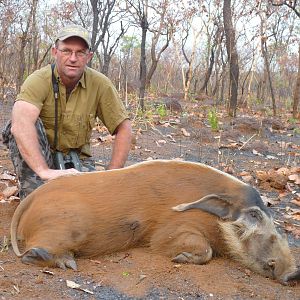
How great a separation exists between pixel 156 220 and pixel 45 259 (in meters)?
0.65

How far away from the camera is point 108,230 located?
3092 millimetres

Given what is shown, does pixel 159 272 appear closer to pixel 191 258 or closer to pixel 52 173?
pixel 191 258

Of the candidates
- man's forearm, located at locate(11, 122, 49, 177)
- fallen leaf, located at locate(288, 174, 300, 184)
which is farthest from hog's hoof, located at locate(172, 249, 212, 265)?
fallen leaf, located at locate(288, 174, 300, 184)

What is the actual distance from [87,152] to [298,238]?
1738 millimetres

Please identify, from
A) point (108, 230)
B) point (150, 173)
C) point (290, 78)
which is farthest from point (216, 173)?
point (290, 78)

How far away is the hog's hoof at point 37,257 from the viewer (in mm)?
2939

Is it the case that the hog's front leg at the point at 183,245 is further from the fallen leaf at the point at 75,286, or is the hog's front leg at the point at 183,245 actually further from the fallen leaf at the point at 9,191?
the fallen leaf at the point at 9,191

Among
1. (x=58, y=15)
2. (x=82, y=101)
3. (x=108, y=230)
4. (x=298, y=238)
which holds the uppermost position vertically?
(x=58, y=15)

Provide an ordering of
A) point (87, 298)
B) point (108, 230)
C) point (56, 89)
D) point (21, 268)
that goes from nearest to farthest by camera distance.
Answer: point (87, 298)
point (21, 268)
point (108, 230)
point (56, 89)

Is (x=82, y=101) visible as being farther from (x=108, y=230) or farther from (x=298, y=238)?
(x=298, y=238)

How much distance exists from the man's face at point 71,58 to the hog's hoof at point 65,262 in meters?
1.46

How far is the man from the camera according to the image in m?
3.72

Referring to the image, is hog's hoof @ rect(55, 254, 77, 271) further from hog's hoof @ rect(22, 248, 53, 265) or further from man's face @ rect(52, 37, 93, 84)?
A: man's face @ rect(52, 37, 93, 84)

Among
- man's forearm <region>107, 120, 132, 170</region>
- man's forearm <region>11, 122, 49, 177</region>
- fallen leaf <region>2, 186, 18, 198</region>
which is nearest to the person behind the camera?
man's forearm <region>11, 122, 49, 177</region>
